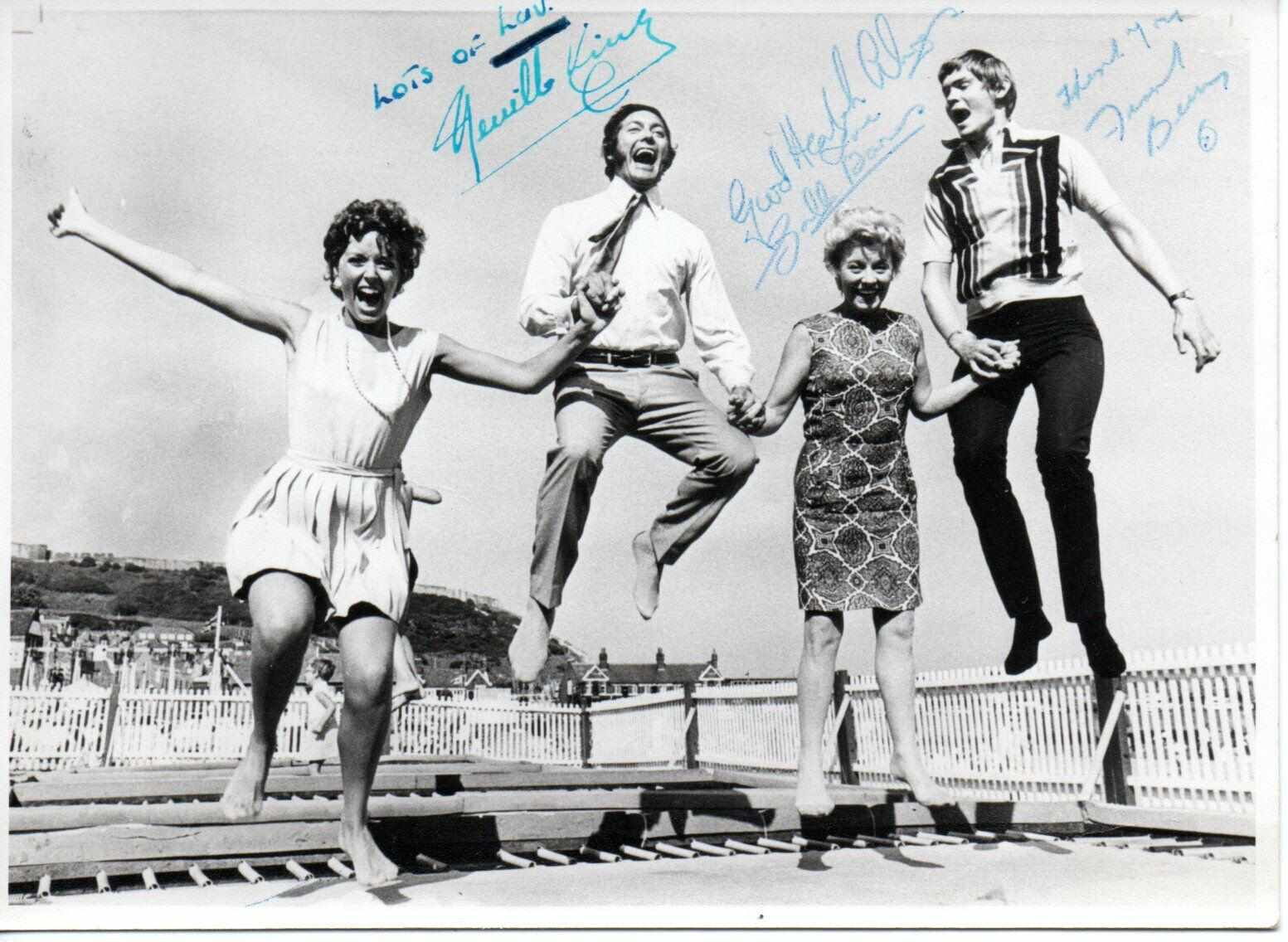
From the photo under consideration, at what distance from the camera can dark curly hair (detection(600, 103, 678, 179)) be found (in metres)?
4.43

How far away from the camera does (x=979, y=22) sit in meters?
4.56

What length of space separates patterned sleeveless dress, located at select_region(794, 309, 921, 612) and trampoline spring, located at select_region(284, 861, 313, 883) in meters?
1.84

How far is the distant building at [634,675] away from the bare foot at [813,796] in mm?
1191

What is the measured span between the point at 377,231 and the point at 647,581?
1.51 m

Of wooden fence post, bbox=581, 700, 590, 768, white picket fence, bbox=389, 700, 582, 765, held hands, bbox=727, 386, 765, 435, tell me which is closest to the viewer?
held hands, bbox=727, 386, 765, 435

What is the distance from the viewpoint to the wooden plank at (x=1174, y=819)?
4.02m

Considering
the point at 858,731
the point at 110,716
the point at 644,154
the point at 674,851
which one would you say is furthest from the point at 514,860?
the point at 110,716

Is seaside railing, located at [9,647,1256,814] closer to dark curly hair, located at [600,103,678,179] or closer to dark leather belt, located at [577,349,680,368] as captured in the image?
dark leather belt, located at [577,349,680,368]

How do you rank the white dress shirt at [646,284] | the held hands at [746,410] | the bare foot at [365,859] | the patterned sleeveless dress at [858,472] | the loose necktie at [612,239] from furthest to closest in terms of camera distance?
the loose necktie at [612,239]
the white dress shirt at [646,284]
the held hands at [746,410]
the patterned sleeveless dress at [858,472]
the bare foot at [365,859]

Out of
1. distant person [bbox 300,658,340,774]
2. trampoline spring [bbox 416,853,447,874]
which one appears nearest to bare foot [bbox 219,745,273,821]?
trampoline spring [bbox 416,853,447,874]

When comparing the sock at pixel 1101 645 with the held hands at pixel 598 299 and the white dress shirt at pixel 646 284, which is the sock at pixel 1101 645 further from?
the held hands at pixel 598 299

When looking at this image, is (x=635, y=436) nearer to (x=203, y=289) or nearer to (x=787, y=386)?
(x=787, y=386)
